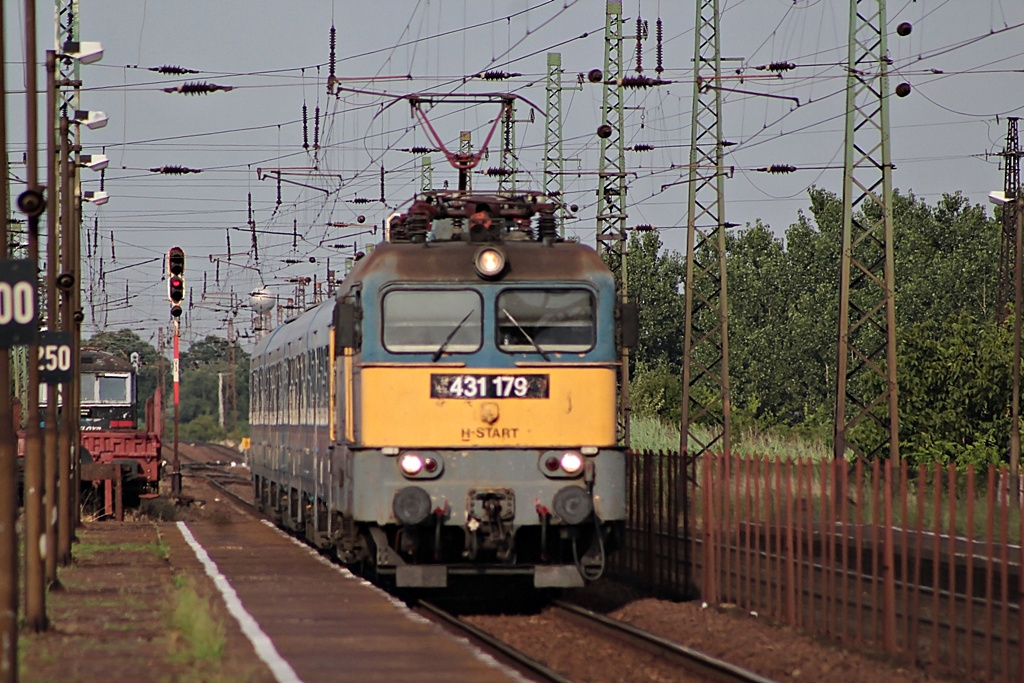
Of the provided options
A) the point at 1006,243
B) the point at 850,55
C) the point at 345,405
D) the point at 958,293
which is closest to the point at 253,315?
the point at 958,293

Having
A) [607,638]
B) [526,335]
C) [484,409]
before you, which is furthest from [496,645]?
[526,335]

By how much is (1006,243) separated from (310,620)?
1621 inches

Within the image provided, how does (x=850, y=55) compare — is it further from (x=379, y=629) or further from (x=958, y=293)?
(x=958, y=293)

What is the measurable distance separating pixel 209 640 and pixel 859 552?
16.8ft

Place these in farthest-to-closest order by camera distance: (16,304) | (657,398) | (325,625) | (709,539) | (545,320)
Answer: (657,398) → (709,539) → (545,320) → (325,625) → (16,304)

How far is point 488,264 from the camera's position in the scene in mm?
14914

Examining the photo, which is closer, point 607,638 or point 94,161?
point 607,638

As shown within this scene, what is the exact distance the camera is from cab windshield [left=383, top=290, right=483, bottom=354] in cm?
1478

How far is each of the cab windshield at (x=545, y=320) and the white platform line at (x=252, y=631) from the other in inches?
136

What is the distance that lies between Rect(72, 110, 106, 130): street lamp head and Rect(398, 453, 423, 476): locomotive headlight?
16585 mm

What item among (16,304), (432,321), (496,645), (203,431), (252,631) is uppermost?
(432,321)

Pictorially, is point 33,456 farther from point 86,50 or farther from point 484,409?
point 86,50

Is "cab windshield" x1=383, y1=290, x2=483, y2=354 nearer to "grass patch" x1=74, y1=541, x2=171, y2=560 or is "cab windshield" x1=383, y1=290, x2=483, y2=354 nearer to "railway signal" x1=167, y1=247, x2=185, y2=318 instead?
"grass patch" x1=74, y1=541, x2=171, y2=560

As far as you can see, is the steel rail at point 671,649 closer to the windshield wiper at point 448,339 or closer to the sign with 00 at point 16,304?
the windshield wiper at point 448,339
